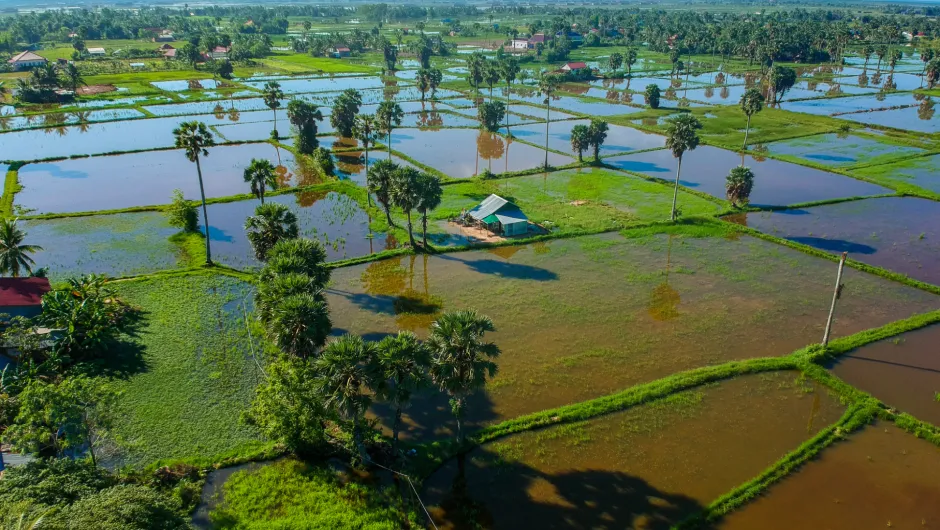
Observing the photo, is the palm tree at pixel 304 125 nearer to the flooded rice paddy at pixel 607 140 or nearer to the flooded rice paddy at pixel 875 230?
the flooded rice paddy at pixel 607 140

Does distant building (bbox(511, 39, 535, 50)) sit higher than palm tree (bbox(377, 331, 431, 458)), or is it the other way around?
distant building (bbox(511, 39, 535, 50))

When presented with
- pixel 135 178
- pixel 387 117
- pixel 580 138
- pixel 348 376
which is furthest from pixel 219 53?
pixel 348 376

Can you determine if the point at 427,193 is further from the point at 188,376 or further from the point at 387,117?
the point at 387,117

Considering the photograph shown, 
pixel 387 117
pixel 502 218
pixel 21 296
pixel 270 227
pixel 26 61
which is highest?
pixel 26 61

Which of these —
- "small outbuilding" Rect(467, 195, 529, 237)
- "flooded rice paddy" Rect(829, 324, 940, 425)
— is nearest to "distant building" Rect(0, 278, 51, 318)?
"small outbuilding" Rect(467, 195, 529, 237)

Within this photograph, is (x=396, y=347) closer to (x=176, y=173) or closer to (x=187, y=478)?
(x=187, y=478)

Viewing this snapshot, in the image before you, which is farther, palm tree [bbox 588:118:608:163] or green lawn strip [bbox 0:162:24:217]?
palm tree [bbox 588:118:608:163]

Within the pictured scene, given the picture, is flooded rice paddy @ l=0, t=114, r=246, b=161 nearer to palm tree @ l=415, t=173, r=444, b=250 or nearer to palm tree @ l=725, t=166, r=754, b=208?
palm tree @ l=415, t=173, r=444, b=250
